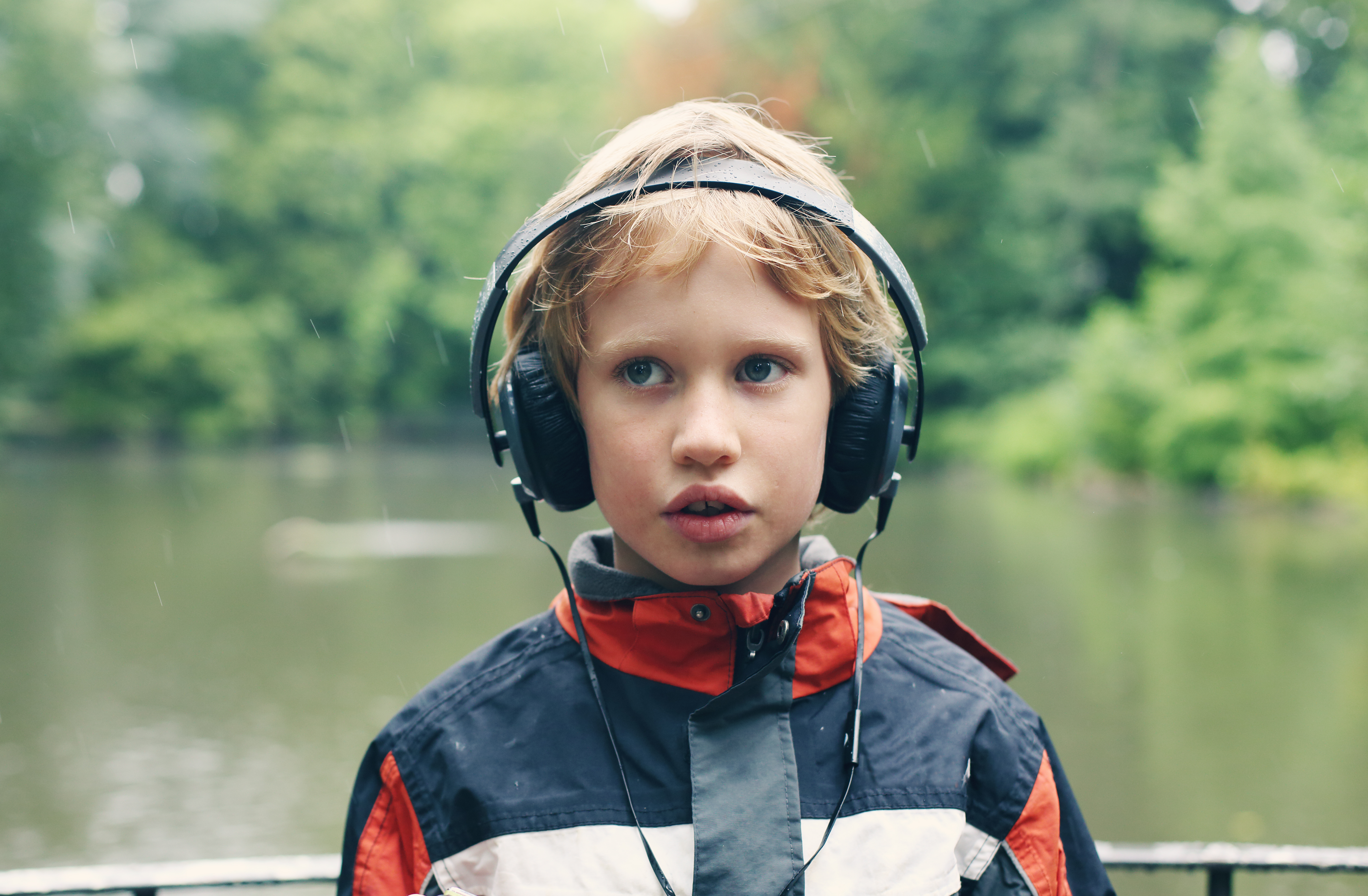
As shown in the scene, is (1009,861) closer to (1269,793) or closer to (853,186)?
(1269,793)

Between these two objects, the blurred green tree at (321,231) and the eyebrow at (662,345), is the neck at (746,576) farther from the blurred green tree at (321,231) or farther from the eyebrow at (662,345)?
the blurred green tree at (321,231)

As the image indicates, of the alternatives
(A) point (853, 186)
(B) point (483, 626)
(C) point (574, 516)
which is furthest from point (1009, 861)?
(A) point (853, 186)

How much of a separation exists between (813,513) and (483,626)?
7.92m

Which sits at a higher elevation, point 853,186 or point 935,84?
point 935,84

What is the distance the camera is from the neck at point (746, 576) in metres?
1.39

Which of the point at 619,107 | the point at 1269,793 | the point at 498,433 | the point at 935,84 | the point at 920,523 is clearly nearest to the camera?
the point at 498,433

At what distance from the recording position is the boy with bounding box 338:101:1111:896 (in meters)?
1.25

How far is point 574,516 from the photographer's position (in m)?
13.6

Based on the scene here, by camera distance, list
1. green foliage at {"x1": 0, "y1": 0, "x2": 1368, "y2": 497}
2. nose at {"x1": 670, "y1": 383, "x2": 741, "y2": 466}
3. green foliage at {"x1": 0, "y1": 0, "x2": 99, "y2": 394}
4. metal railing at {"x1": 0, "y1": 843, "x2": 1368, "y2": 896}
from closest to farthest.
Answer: nose at {"x1": 670, "y1": 383, "x2": 741, "y2": 466} → metal railing at {"x1": 0, "y1": 843, "x2": 1368, "y2": 896} → green foliage at {"x1": 0, "y1": 0, "x2": 1368, "y2": 497} → green foliage at {"x1": 0, "y1": 0, "x2": 99, "y2": 394}

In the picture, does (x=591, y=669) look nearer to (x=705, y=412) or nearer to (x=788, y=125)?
(x=705, y=412)

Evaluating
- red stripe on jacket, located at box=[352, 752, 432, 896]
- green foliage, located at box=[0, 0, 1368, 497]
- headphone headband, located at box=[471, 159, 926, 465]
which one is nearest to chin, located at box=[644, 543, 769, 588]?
headphone headband, located at box=[471, 159, 926, 465]

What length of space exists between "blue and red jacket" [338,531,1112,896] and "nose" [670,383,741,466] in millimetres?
160

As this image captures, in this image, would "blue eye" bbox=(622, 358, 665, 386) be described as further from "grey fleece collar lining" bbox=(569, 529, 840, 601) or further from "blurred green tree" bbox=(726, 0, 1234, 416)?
"blurred green tree" bbox=(726, 0, 1234, 416)

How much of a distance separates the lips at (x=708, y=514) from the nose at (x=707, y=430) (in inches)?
1.2
